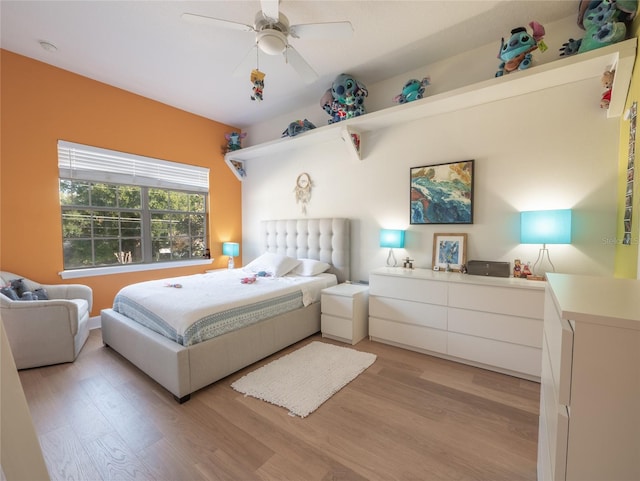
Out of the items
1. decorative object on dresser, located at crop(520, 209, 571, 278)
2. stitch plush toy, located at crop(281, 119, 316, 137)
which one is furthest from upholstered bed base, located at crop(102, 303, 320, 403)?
stitch plush toy, located at crop(281, 119, 316, 137)

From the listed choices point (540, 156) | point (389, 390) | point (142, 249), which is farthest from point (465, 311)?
point (142, 249)

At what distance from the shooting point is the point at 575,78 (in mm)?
2156

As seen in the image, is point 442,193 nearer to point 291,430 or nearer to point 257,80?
point 257,80

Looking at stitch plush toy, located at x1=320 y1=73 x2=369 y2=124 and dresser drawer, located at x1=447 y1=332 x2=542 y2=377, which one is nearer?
dresser drawer, located at x1=447 y1=332 x2=542 y2=377

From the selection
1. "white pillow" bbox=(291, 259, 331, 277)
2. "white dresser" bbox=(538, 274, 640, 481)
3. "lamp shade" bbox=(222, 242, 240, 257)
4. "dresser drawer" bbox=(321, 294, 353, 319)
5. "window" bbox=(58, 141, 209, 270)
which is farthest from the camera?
"lamp shade" bbox=(222, 242, 240, 257)

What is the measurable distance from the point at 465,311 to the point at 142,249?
3.91m

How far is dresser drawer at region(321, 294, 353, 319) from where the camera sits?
2800 mm

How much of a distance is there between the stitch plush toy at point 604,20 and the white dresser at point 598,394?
216cm

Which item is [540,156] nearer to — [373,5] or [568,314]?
[373,5]

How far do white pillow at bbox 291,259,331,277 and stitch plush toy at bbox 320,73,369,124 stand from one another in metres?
1.77

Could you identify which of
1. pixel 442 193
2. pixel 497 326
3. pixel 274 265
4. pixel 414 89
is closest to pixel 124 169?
pixel 274 265

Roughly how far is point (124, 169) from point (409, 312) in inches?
148

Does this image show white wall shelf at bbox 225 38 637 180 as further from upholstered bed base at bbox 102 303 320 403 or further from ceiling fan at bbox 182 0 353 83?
upholstered bed base at bbox 102 303 320 403

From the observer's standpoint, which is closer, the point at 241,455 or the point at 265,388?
the point at 241,455
